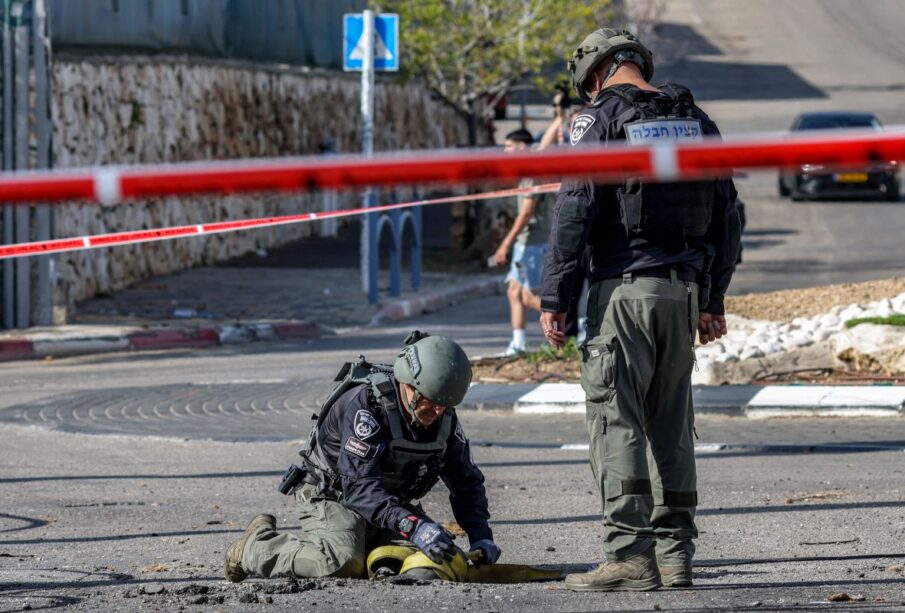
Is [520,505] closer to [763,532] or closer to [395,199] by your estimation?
[763,532]

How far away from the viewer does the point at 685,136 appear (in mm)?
5543

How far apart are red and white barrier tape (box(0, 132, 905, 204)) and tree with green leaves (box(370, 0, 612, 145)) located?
66.7ft

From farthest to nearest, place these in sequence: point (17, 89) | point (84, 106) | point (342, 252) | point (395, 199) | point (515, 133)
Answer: point (342, 252), point (395, 199), point (84, 106), point (17, 89), point (515, 133)

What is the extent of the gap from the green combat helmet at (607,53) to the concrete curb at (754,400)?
4.79m

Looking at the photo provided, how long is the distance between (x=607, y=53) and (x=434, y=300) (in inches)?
485

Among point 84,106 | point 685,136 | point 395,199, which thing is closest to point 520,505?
point 685,136

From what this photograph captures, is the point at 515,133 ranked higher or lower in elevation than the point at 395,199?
higher

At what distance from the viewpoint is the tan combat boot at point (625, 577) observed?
5.56 m

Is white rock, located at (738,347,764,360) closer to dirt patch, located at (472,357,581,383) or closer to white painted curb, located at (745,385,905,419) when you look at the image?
white painted curb, located at (745,385,905,419)

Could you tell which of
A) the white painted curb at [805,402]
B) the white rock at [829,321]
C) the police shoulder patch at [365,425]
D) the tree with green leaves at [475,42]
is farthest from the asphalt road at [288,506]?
the tree with green leaves at [475,42]

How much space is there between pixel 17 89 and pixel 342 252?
27.3 feet

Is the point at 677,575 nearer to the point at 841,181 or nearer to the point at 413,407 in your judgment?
the point at 413,407

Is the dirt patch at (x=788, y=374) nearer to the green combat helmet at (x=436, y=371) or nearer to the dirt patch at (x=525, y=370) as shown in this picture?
the dirt patch at (x=525, y=370)

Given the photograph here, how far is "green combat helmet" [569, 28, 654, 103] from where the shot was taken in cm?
580
